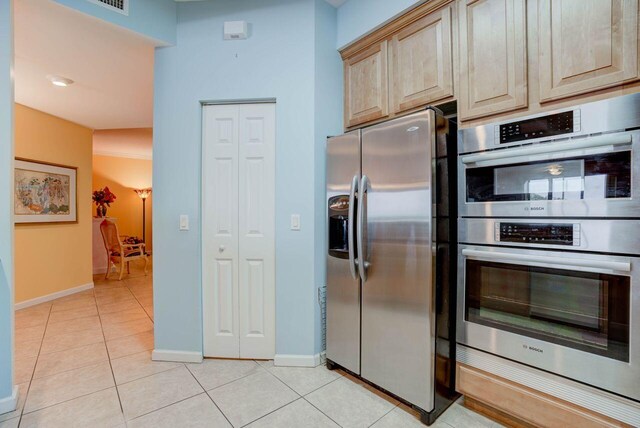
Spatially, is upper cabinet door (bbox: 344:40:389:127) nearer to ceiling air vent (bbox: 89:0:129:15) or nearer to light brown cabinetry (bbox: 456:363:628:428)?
ceiling air vent (bbox: 89:0:129:15)

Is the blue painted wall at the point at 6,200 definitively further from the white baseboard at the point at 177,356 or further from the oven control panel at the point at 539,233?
the oven control panel at the point at 539,233

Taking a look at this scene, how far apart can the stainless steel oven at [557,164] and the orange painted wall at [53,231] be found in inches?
198

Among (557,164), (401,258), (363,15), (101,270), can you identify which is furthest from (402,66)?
(101,270)

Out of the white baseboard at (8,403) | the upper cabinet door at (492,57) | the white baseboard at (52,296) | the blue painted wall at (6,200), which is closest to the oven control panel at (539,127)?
the upper cabinet door at (492,57)

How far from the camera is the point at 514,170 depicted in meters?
1.48

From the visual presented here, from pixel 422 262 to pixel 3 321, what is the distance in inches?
96.0

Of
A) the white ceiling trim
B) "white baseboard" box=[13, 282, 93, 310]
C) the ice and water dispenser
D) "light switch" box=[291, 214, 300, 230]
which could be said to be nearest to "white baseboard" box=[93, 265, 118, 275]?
"white baseboard" box=[13, 282, 93, 310]

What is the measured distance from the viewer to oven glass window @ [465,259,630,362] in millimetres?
1201

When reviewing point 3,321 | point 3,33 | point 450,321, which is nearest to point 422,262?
point 450,321

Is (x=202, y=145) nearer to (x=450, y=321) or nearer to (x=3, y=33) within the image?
(x=3, y=33)

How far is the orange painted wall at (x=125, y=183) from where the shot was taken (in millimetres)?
6406

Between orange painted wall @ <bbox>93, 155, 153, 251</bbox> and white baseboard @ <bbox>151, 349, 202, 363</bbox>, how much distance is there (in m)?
4.77

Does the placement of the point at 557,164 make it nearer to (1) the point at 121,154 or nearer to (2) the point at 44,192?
(2) the point at 44,192

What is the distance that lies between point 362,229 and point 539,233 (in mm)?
902
